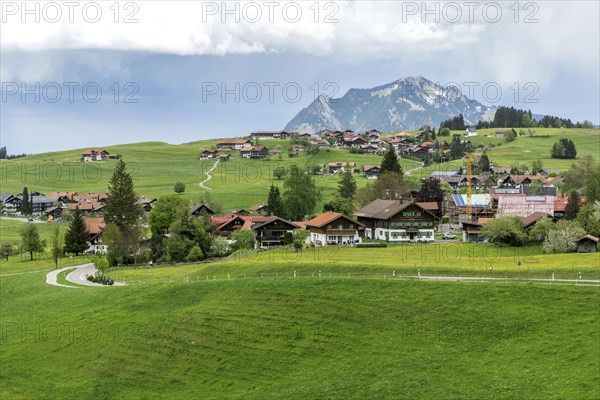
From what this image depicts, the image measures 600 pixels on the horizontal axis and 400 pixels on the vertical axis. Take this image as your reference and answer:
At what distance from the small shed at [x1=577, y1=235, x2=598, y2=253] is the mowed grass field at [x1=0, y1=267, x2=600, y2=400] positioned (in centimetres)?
2640

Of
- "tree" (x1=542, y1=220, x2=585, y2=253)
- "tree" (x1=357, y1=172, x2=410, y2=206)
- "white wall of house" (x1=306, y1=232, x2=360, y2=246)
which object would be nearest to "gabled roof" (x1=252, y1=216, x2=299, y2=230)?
"white wall of house" (x1=306, y1=232, x2=360, y2=246)

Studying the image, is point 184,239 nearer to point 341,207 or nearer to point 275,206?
point 275,206

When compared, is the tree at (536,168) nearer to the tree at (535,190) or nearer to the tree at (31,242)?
the tree at (535,190)

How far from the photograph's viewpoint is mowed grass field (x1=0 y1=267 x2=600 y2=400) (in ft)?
147

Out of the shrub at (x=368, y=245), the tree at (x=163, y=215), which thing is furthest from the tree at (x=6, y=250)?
the shrub at (x=368, y=245)

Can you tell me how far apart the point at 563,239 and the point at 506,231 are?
8594mm

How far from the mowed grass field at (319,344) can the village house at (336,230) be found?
3400 centimetres

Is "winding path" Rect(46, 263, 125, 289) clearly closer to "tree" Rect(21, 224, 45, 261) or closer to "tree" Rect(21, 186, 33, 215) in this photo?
"tree" Rect(21, 224, 45, 261)

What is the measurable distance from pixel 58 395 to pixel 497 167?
548ft

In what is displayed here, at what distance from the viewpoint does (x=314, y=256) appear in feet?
273

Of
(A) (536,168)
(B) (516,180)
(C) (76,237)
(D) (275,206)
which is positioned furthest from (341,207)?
(A) (536,168)

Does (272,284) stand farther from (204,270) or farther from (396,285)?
(204,270)

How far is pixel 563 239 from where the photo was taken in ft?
260

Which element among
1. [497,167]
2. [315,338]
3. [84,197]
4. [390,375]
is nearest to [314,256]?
[315,338]
